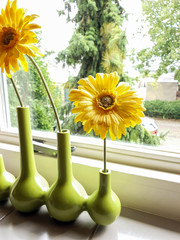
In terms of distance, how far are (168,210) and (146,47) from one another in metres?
0.54

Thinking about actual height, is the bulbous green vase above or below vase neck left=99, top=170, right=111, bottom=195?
below

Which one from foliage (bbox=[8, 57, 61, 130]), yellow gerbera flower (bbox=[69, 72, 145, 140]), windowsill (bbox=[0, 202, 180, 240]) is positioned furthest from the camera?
foliage (bbox=[8, 57, 61, 130])

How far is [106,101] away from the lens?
0.51m

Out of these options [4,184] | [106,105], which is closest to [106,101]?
[106,105]

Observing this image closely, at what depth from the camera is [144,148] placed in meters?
0.78

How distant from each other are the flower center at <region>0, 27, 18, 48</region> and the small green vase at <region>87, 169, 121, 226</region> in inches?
16.1

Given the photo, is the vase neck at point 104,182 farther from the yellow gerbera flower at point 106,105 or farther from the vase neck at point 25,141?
the vase neck at point 25,141

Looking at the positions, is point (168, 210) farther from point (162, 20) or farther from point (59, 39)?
point (59, 39)

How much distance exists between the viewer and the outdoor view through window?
68cm

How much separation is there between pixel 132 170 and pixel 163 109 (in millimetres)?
237

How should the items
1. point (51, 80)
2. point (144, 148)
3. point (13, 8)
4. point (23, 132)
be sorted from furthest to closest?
1. point (51, 80)
2. point (144, 148)
3. point (23, 132)
4. point (13, 8)

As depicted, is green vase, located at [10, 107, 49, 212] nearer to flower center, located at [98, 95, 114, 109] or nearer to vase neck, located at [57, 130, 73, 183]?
vase neck, located at [57, 130, 73, 183]

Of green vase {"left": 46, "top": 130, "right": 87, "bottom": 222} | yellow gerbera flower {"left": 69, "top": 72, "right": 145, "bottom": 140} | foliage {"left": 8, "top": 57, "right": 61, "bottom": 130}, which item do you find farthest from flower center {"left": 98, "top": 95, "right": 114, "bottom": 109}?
foliage {"left": 8, "top": 57, "right": 61, "bottom": 130}

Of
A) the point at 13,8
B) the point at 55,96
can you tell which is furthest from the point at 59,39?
the point at 13,8
